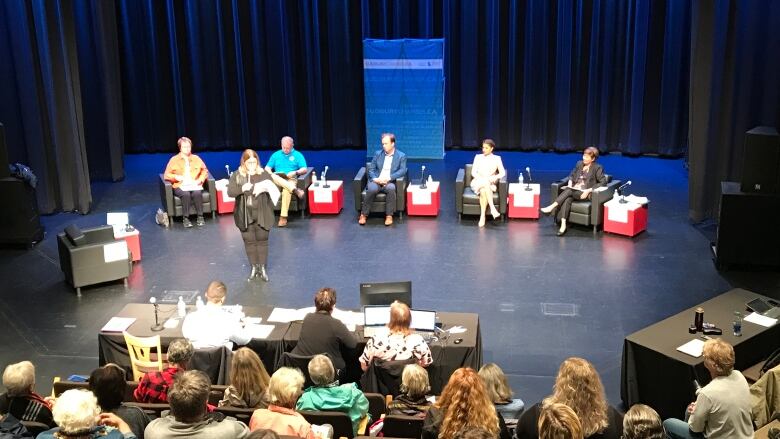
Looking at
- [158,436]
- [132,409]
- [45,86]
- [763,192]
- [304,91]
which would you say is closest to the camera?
[158,436]

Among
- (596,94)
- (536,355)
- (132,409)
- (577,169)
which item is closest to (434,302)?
(536,355)

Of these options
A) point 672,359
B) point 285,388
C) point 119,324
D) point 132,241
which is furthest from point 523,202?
point 285,388

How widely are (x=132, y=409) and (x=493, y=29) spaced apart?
1144 cm

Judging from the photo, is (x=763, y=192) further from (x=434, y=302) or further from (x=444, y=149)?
(x=444, y=149)

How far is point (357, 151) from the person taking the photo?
15867 mm

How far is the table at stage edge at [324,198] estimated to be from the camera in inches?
450

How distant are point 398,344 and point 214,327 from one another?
4.64 ft

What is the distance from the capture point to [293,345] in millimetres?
6523

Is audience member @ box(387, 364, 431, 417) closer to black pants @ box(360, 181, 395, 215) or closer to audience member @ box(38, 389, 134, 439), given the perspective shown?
audience member @ box(38, 389, 134, 439)

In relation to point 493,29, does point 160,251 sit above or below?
below

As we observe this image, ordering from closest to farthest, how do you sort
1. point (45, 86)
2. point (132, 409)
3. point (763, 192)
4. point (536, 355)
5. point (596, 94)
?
1. point (132, 409)
2. point (536, 355)
3. point (763, 192)
4. point (45, 86)
5. point (596, 94)

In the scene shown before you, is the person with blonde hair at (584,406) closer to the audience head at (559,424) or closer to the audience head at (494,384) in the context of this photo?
the audience head at (494,384)

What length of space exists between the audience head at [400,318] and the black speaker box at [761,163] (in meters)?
5.01

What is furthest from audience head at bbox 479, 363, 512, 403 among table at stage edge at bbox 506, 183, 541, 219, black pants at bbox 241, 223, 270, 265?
table at stage edge at bbox 506, 183, 541, 219
